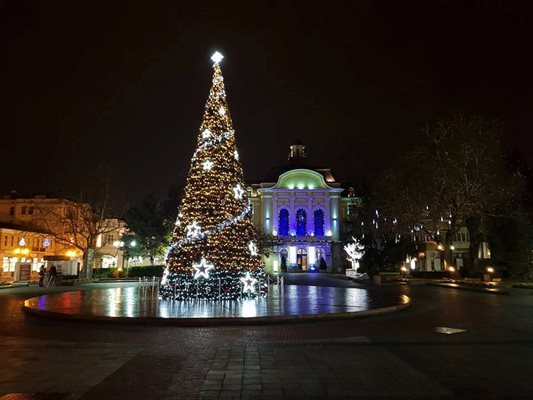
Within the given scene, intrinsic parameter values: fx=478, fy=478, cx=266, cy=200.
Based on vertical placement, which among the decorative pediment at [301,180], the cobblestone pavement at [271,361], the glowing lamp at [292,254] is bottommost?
the cobblestone pavement at [271,361]

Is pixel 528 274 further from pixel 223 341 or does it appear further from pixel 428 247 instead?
Result: pixel 223 341

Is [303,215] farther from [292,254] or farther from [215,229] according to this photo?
[215,229]

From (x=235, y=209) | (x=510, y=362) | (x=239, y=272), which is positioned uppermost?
(x=235, y=209)

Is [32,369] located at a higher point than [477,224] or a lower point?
lower

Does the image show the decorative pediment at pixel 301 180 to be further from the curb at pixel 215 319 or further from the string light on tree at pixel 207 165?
the curb at pixel 215 319

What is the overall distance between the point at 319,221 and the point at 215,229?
65209 mm

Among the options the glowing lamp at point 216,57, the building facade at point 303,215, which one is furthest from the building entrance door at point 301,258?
the glowing lamp at point 216,57

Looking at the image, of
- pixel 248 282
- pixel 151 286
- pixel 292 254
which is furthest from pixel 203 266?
pixel 292 254

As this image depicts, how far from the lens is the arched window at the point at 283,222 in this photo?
8450cm

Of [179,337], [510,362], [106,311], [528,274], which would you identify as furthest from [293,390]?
[528,274]

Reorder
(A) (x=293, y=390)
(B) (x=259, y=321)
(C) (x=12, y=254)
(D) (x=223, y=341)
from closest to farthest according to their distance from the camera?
(A) (x=293, y=390) → (D) (x=223, y=341) → (B) (x=259, y=321) → (C) (x=12, y=254)

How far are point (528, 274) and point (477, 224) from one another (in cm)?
638

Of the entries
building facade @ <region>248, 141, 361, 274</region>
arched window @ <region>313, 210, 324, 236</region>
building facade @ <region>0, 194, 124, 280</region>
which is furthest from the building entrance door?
building facade @ <region>0, 194, 124, 280</region>

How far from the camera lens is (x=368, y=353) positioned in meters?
9.54
